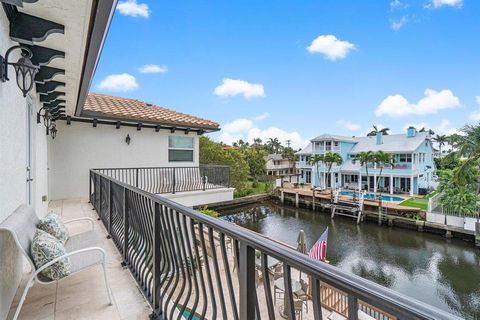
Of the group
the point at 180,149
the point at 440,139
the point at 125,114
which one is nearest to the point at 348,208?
the point at 180,149

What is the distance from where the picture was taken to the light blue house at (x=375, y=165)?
23.6 m

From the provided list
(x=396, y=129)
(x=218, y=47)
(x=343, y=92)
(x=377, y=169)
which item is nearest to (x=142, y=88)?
(x=218, y=47)

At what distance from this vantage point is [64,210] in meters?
6.18

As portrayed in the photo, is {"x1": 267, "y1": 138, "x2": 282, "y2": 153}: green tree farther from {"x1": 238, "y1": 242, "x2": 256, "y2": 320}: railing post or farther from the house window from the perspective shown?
{"x1": 238, "y1": 242, "x2": 256, "y2": 320}: railing post

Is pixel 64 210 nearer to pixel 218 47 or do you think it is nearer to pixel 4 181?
pixel 4 181

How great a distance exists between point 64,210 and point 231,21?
1771 centimetres

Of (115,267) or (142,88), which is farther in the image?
(142,88)

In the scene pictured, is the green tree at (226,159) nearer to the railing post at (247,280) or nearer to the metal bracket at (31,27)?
the metal bracket at (31,27)

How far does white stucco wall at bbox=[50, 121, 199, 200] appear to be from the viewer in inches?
315

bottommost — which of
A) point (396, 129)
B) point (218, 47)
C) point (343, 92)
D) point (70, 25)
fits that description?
point (70, 25)

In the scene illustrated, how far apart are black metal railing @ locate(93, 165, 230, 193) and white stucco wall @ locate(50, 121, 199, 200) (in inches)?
27.2

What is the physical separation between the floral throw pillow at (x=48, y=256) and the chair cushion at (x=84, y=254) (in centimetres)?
9

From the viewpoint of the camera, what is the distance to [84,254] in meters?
2.42

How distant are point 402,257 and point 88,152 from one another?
1543 centimetres
